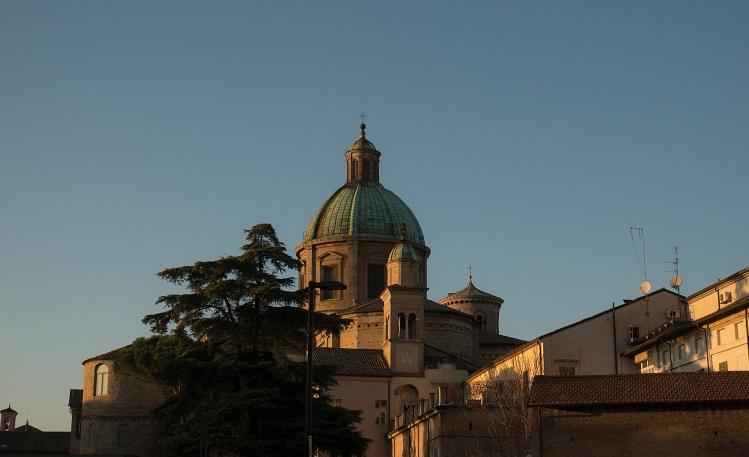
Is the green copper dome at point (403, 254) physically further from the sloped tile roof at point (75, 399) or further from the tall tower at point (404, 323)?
the sloped tile roof at point (75, 399)

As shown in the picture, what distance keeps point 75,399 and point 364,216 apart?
20.5m

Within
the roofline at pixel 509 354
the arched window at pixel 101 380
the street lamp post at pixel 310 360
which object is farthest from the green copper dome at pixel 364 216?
the street lamp post at pixel 310 360

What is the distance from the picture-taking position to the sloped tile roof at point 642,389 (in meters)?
34.8

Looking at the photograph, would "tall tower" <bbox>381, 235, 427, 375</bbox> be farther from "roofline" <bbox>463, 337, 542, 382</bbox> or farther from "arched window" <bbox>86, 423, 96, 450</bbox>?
"arched window" <bbox>86, 423, 96, 450</bbox>

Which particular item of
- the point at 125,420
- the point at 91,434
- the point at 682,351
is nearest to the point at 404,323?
the point at 125,420

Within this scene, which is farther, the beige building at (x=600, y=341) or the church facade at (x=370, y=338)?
the church facade at (x=370, y=338)

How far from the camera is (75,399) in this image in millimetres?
75312

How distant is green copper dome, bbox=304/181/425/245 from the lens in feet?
248

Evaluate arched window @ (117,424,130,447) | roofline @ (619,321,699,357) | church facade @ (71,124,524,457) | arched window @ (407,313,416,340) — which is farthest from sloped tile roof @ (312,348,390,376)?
roofline @ (619,321,699,357)

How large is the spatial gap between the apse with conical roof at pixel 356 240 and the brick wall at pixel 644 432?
37.3 m

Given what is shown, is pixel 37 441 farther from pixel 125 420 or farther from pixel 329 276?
pixel 125 420

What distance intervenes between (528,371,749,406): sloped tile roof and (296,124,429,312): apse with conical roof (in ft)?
120

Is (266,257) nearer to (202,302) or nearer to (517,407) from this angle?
(202,302)

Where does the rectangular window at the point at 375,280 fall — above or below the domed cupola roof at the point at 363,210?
below
